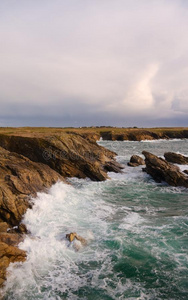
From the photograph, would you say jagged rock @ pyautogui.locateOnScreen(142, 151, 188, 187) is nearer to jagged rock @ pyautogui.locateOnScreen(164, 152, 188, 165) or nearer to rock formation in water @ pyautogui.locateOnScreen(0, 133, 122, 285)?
rock formation in water @ pyautogui.locateOnScreen(0, 133, 122, 285)

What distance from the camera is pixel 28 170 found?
66.7ft

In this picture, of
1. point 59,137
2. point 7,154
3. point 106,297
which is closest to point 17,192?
point 7,154

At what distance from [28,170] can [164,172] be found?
54.7ft

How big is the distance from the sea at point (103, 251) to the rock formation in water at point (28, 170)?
0.67 m

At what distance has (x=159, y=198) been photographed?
21.9 metres

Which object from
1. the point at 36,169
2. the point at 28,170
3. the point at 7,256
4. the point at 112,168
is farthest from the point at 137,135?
the point at 7,256

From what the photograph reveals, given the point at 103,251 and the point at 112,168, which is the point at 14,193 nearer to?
the point at 103,251

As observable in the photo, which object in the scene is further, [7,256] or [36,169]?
[36,169]

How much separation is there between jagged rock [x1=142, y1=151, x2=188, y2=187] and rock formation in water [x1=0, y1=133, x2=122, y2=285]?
16.9ft

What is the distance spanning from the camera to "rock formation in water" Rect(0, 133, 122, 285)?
12.0 metres

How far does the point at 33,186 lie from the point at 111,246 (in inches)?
361

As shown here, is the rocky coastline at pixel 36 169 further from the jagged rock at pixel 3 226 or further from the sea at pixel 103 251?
the sea at pixel 103 251

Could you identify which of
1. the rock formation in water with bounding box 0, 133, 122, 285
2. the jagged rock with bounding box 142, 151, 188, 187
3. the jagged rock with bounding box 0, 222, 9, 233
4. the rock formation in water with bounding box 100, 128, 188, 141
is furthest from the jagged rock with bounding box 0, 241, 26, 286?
the rock formation in water with bounding box 100, 128, 188, 141

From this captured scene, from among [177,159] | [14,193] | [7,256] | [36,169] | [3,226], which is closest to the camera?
[7,256]
